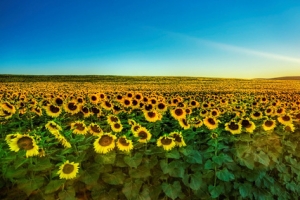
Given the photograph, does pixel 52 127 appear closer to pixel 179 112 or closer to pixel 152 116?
pixel 152 116

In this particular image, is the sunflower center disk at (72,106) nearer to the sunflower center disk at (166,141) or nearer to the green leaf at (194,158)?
the sunflower center disk at (166,141)

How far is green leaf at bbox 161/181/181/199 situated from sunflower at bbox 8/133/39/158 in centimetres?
147

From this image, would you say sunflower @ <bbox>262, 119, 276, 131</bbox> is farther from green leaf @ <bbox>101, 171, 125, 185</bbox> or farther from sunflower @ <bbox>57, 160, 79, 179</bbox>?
sunflower @ <bbox>57, 160, 79, 179</bbox>

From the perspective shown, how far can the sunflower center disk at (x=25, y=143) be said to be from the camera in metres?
3.48

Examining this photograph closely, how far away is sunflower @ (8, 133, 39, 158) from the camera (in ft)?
11.3

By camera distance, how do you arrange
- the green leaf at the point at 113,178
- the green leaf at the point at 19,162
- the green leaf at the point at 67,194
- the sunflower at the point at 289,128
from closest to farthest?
1. the green leaf at the point at 19,162
2. the green leaf at the point at 67,194
3. the green leaf at the point at 113,178
4. the sunflower at the point at 289,128

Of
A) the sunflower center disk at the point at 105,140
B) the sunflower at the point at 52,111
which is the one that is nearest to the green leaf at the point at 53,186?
the sunflower center disk at the point at 105,140

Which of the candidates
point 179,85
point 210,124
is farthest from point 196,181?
point 179,85

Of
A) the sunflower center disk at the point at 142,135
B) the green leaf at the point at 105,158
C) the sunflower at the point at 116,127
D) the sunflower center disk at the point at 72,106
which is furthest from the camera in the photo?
the sunflower center disk at the point at 72,106

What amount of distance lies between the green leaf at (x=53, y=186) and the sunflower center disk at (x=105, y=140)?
1.73 feet

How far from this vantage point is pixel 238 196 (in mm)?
4734

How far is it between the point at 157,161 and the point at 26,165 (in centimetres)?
137

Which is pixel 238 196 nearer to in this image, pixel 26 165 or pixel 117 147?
pixel 117 147

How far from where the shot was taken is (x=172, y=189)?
13.4 feet
